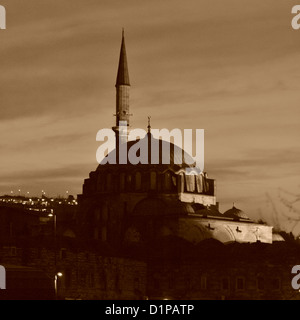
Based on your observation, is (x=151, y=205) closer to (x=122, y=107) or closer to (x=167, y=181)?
(x=167, y=181)

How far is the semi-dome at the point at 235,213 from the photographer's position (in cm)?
8350

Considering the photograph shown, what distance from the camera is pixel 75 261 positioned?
65.8 m

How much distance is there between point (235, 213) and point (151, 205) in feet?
33.1

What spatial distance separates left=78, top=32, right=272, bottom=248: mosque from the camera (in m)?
76.2

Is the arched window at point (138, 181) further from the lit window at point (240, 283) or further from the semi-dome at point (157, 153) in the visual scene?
the lit window at point (240, 283)

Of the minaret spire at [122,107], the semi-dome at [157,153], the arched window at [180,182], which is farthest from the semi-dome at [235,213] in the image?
the minaret spire at [122,107]

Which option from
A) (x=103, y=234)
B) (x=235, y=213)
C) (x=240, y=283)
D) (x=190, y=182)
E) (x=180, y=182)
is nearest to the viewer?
(x=240, y=283)

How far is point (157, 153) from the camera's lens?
269 feet

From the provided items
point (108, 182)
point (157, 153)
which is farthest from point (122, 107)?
point (108, 182)

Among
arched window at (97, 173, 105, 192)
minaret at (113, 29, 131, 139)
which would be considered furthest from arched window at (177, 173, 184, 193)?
minaret at (113, 29, 131, 139)

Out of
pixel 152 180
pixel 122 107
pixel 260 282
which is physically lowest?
pixel 260 282

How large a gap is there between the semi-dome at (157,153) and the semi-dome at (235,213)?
18.4 ft
